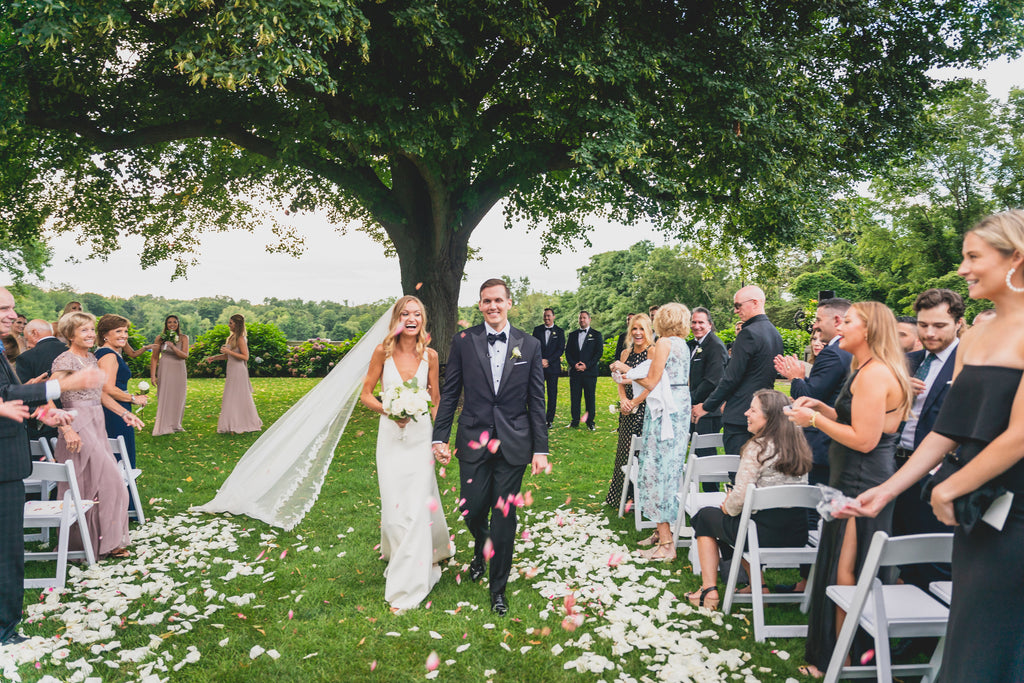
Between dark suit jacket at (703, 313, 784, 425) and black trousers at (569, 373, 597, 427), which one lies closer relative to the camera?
dark suit jacket at (703, 313, 784, 425)

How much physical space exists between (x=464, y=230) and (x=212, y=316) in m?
53.4

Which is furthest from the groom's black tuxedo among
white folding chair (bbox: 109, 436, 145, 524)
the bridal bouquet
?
white folding chair (bbox: 109, 436, 145, 524)

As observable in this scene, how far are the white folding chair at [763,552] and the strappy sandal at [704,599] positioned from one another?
0.09 m

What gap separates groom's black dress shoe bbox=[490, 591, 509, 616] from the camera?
4630 millimetres

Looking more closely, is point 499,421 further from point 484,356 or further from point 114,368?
point 114,368

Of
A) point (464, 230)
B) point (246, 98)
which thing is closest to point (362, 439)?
point (464, 230)

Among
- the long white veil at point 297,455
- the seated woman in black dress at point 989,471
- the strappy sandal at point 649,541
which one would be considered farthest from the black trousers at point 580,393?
the seated woman in black dress at point 989,471

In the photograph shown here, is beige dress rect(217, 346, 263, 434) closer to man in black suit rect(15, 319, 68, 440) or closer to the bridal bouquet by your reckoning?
man in black suit rect(15, 319, 68, 440)

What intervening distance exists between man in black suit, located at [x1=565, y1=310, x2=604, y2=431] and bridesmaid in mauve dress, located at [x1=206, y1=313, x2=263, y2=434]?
663cm

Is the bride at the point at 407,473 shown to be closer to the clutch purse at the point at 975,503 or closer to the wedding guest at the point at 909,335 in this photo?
the clutch purse at the point at 975,503

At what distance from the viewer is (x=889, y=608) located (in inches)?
129

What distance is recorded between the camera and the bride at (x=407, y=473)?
4.83 metres

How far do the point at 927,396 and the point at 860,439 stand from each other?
1.34 m

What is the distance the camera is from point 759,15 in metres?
11.2
